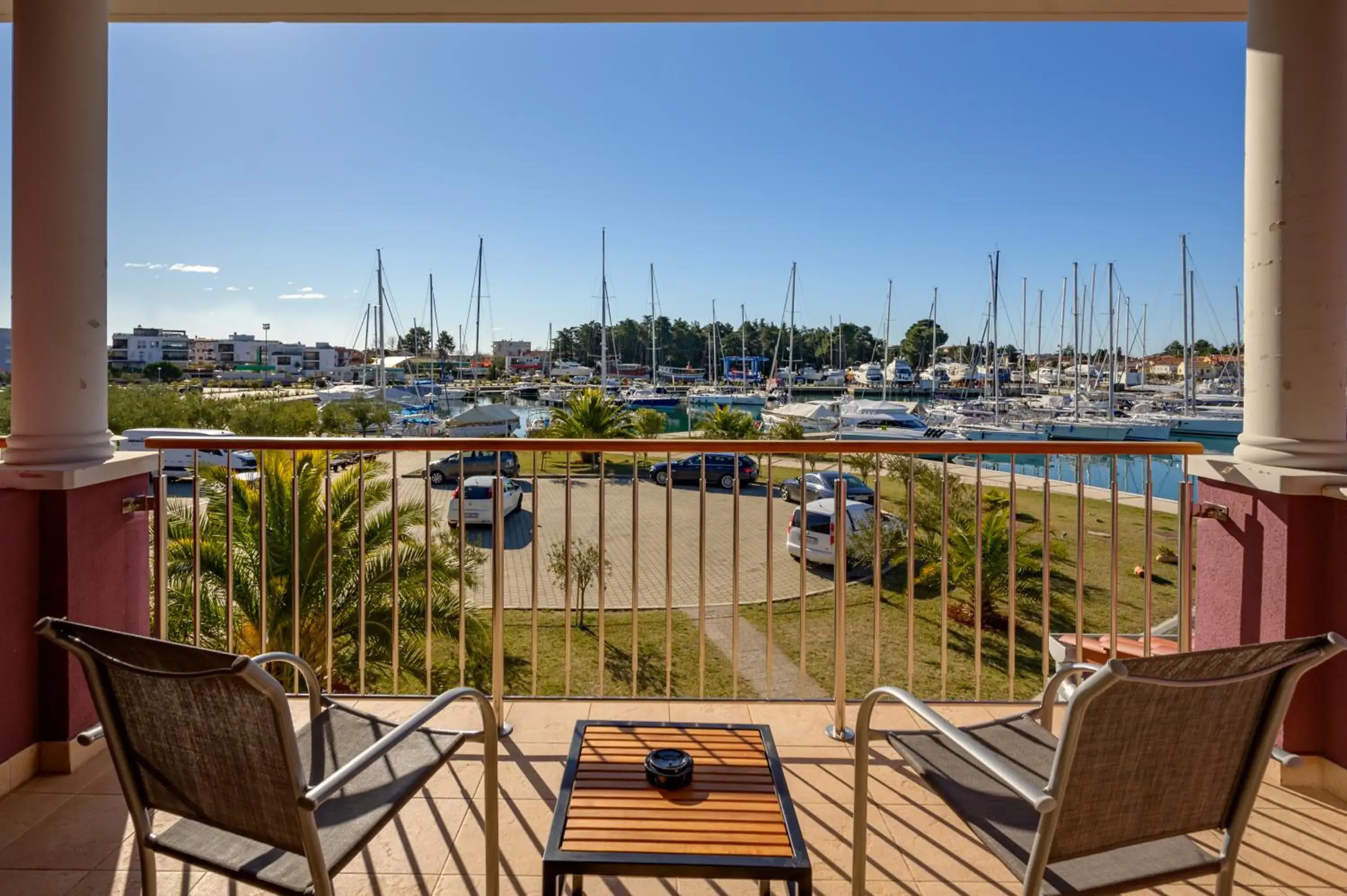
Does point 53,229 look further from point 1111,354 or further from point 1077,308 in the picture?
point 1077,308

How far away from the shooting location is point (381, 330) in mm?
32969

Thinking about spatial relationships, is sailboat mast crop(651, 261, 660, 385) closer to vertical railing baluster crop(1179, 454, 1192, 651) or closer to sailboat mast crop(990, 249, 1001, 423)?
sailboat mast crop(990, 249, 1001, 423)

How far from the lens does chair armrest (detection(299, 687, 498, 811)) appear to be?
126cm

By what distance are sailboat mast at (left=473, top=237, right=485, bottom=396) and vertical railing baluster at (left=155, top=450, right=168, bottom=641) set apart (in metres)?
29.3

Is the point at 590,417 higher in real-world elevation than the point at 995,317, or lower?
lower

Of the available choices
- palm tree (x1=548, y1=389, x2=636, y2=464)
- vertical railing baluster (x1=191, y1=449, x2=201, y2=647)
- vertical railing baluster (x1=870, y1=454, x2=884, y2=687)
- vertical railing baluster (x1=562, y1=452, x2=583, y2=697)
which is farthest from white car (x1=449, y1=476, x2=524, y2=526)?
vertical railing baluster (x1=870, y1=454, x2=884, y2=687)

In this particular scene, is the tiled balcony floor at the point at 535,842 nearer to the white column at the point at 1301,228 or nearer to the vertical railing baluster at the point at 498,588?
the vertical railing baluster at the point at 498,588

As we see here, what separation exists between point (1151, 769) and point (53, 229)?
11.9 feet

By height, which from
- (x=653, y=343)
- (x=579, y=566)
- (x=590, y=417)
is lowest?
(x=579, y=566)

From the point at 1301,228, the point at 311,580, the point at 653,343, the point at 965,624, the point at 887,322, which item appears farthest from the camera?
the point at 653,343

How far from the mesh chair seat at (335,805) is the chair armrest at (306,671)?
4cm

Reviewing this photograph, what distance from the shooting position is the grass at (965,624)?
30.2 ft

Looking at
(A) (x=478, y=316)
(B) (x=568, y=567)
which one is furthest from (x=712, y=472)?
(B) (x=568, y=567)

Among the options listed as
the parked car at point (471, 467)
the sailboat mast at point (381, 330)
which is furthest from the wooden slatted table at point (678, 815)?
the sailboat mast at point (381, 330)
